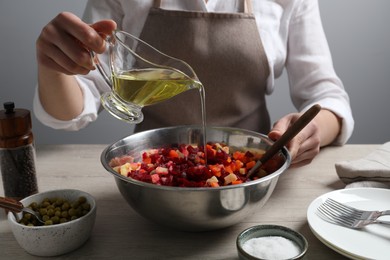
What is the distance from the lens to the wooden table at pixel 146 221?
3.02ft

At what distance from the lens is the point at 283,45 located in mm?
1687

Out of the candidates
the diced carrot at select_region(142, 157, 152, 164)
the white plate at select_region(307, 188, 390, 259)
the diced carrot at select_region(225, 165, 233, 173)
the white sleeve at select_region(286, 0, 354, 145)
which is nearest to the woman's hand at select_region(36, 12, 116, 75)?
the diced carrot at select_region(142, 157, 152, 164)

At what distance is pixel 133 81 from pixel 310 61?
2.88ft

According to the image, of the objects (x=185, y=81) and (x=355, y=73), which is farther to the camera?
(x=355, y=73)

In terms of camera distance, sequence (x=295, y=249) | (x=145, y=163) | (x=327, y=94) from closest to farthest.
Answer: (x=295, y=249) < (x=145, y=163) < (x=327, y=94)

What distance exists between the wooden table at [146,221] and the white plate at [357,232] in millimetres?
34

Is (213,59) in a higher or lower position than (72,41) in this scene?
lower

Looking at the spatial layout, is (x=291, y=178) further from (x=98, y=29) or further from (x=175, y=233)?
(x=98, y=29)

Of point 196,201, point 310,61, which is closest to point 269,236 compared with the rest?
point 196,201

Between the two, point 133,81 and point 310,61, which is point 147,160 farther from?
point 310,61

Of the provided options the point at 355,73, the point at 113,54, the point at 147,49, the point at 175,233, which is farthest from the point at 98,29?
the point at 355,73

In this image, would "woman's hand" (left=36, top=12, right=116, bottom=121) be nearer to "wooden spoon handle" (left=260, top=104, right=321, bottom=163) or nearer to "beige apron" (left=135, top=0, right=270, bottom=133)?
"wooden spoon handle" (left=260, top=104, right=321, bottom=163)

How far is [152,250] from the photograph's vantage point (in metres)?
0.93

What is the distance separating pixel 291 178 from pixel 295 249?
0.42 m
